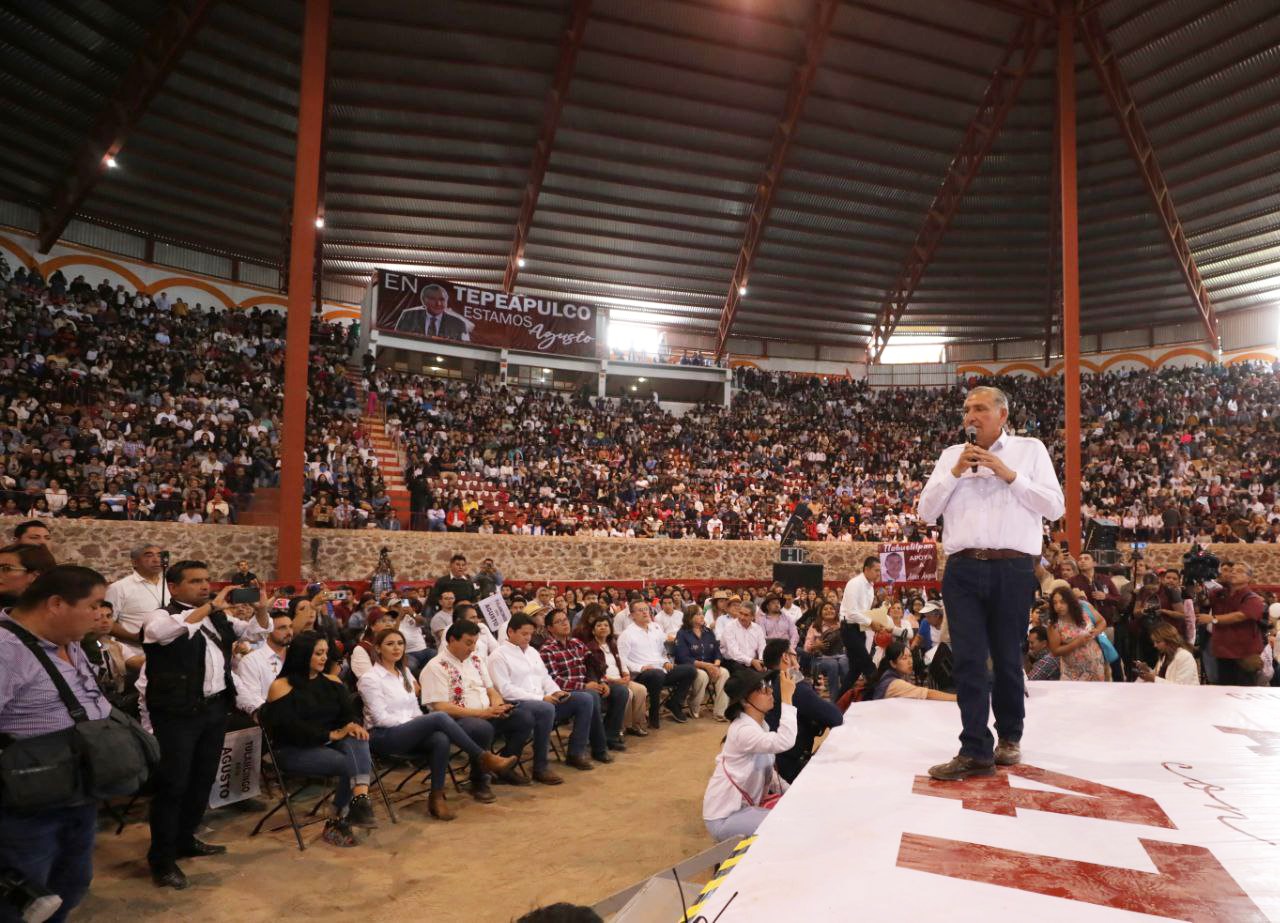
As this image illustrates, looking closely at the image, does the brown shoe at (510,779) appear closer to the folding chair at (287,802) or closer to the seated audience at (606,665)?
the folding chair at (287,802)

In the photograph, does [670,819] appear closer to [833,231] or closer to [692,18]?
[692,18]

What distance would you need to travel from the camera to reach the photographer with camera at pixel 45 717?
233 cm

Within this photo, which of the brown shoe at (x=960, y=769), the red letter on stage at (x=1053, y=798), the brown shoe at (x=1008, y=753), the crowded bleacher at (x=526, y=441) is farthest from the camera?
the crowded bleacher at (x=526, y=441)

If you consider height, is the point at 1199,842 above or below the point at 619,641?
above

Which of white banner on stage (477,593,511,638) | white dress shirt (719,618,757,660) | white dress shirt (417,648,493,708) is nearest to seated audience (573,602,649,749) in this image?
white banner on stage (477,593,511,638)

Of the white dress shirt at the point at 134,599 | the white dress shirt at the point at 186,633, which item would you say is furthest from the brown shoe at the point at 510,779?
the white dress shirt at the point at 134,599

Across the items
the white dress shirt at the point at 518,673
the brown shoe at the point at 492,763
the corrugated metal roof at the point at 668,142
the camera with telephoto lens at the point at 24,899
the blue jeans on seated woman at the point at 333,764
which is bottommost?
the brown shoe at the point at 492,763

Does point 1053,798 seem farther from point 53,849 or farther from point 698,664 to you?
point 698,664

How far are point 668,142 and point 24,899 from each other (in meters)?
19.2

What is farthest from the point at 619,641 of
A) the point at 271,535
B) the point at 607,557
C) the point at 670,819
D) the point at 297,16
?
the point at 297,16

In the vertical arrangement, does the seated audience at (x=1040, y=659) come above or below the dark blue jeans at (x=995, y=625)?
below

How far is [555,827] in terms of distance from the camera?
16.4 ft

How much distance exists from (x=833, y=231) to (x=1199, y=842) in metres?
21.9

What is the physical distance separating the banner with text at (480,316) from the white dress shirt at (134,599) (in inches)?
635
